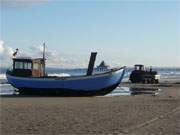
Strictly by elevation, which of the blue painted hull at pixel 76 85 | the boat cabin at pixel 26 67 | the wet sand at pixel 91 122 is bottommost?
the wet sand at pixel 91 122

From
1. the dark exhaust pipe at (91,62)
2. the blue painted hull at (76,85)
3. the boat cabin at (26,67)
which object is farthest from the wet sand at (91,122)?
the dark exhaust pipe at (91,62)

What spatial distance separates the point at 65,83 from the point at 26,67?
3.94 meters

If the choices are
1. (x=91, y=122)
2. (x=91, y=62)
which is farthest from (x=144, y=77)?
(x=91, y=122)

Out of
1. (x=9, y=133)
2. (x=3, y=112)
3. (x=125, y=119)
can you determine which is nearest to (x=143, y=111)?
(x=125, y=119)

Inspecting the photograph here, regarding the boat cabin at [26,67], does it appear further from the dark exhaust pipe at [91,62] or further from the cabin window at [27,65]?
the dark exhaust pipe at [91,62]

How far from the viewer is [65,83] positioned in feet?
102

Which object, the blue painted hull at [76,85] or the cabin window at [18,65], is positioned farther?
the cabin window at [18,65]

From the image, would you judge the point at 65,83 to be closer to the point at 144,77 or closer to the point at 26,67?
the point at 26,67

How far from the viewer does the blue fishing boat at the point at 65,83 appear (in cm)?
3098

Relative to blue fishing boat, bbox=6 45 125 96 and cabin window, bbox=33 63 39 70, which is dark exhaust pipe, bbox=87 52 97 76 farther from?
cabin window, bbox=33 63 39 70

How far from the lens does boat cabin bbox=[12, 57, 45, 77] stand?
33125 mm

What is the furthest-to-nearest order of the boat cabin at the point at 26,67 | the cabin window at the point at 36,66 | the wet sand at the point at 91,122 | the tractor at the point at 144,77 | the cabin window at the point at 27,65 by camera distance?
1. the tractor at the point at 144,77
2. the cabin window at the point at 36,66
3. the cabin window at the point at 27,65
4. the boat cabin at the point at 26,67
5. the wet sand at the point at 91,122

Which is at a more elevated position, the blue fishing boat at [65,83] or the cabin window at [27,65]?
the cabin window at [27,65]

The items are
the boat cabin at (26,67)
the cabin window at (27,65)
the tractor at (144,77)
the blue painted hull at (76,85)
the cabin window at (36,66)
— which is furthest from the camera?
the tractor at (144,77)
